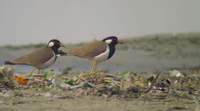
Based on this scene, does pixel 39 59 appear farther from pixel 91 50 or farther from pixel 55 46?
pixel 91 50

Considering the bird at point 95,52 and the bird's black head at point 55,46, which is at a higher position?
the bird's black head at point 55,46

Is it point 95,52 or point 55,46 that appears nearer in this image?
point 95,52

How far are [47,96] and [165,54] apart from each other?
280 cm

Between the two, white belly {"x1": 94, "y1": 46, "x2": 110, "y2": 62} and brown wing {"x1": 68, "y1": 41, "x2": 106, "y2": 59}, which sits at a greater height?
brown wing {"x1": 68, "y1": 41, "x2": 106, "y2": 59}

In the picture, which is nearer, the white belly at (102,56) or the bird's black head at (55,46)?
the white belly at (102,56)

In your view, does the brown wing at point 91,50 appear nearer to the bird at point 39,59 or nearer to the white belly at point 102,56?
the white belly at point 102,56

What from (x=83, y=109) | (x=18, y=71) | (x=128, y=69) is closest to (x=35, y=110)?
(x=83, y=109)

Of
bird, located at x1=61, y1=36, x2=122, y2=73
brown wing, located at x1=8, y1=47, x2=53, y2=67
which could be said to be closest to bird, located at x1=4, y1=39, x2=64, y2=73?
brown wing, located at x1=8, y1=47, x2=53, y2=67

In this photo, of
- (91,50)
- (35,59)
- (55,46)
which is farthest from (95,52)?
(35,59)

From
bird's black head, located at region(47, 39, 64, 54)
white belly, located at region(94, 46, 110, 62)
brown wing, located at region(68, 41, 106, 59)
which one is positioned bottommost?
white belly, located at region(94, 46, 110, 62)

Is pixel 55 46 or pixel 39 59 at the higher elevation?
pixel 55 46

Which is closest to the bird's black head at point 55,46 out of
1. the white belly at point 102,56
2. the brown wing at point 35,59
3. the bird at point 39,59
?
the bird at point 39,59

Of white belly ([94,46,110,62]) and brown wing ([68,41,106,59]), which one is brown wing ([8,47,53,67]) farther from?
white belly ([94,46,110,62])

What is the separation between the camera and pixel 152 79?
6309mm
